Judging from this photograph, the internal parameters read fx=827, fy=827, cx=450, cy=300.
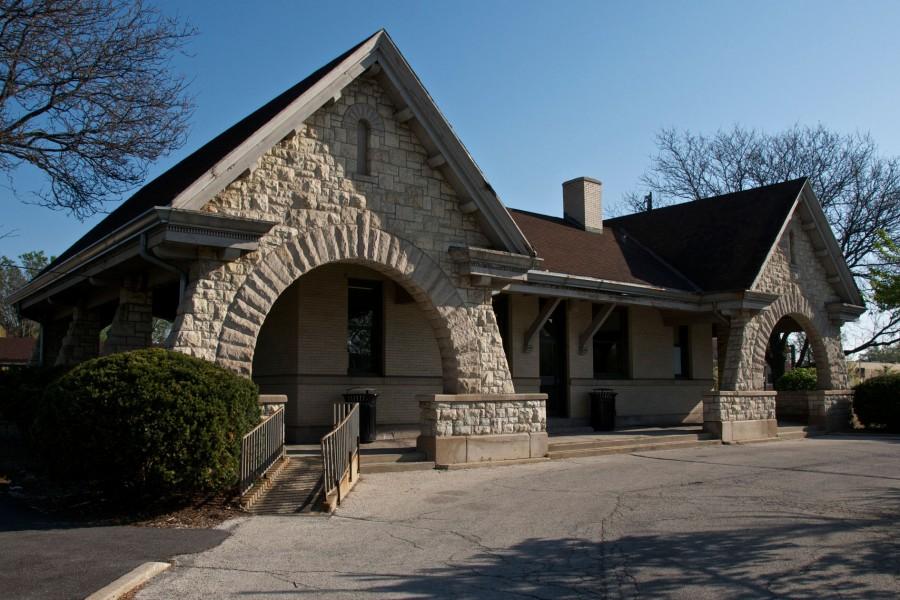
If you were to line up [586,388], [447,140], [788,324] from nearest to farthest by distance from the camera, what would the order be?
[447,140] < [586,388] < [788,324]

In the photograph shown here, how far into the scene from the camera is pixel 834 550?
310 inches

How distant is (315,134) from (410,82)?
1962 mm

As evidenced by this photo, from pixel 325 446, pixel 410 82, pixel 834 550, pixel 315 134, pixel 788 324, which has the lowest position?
pixel 834 550

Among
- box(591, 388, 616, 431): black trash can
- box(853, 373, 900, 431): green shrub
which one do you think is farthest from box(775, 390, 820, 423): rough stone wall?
box(591, 388, 616, 431): black trash can

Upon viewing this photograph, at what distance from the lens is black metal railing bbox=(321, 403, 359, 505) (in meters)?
10.0

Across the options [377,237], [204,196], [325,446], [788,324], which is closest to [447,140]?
[377,237]

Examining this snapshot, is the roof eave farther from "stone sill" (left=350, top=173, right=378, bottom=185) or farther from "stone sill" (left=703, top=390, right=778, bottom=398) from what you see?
"stone sill" (left=703, top=390, right=778, bottom=398)

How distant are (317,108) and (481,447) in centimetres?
628

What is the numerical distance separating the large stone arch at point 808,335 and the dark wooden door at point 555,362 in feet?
13.8

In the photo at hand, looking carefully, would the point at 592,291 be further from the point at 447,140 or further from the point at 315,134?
the point at 315,134

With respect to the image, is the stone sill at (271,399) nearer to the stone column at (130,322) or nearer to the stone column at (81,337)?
the stone column at (130,322)

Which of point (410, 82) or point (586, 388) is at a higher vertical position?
point (410, 82)

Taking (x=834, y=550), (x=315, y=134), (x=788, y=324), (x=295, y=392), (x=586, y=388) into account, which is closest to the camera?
(x=834, y=550)

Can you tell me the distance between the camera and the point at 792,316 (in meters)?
23.0
